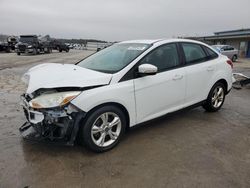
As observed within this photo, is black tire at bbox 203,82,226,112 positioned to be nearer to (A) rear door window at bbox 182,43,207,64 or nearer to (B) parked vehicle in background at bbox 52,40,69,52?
(A) rear door window at bbox 182,43,207,64

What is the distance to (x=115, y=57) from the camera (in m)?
4.06

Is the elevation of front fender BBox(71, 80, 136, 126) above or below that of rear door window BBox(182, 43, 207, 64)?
below

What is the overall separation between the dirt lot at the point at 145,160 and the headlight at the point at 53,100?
773 millimetres

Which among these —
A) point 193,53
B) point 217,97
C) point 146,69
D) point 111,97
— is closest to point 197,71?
point 193,53

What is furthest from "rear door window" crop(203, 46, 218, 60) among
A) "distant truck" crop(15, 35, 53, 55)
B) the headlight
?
"distant truck" crop(15, 35, 53, 55)

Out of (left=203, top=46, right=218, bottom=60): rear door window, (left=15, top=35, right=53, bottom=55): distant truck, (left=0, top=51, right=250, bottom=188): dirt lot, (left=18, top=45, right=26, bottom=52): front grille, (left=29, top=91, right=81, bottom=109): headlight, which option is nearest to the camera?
(left=0, top=51, right=250, bottom=188): dirt lot

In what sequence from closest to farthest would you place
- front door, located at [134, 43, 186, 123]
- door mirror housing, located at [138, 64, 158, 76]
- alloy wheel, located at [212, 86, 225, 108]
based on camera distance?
door mirror housing, located at [138, 64, 158, 76], front door, located at [134, 43, 186, 123], alloy wheel, located at [212, 86, 225, 108]

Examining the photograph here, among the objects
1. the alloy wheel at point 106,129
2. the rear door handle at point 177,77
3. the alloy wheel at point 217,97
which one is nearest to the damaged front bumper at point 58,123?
the alloy wheel at point 106,129

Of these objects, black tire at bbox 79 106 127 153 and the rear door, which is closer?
black tire at bbox 79 106 127 153

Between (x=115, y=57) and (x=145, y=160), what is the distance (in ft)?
5.95

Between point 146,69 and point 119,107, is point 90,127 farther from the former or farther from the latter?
point 146,69

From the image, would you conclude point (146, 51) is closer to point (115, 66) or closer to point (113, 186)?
point (115, 66)

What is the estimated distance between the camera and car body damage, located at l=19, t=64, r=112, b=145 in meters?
2.99

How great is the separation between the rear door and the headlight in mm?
2260
